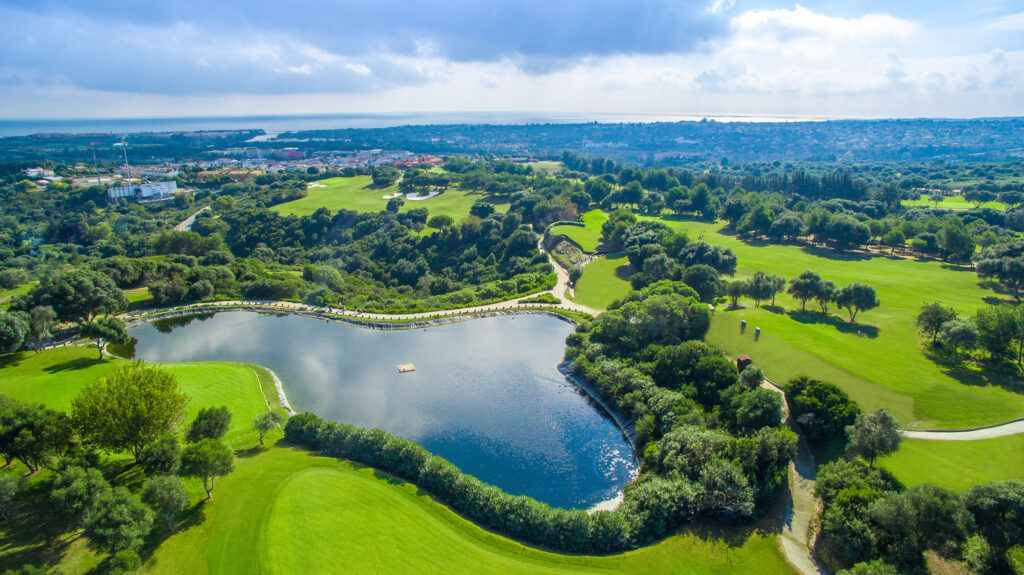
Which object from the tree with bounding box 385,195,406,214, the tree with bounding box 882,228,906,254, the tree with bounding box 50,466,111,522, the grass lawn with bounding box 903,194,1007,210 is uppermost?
the grass lawn with bounding box 903,194,1007,210

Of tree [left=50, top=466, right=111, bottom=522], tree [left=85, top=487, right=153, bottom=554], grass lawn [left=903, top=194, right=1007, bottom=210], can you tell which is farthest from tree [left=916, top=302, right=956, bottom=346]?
grass lawn [left=903, top=194, right=1007, bottom=210]

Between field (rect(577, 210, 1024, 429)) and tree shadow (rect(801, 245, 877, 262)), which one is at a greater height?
tree shadow (rect(801, 245, 877, 262))

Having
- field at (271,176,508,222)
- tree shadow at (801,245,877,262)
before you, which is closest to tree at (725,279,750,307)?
tree shadow at (801,245,877,262)

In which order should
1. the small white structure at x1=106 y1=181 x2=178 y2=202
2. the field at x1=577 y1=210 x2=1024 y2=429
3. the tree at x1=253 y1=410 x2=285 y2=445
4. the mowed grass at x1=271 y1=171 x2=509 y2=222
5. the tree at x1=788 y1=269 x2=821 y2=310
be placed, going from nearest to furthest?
the field at x1=577 y1=210 x2=1024 y2=429, the tree at x1=253 y1=410 x2=285 y2=445, the tree at x1=788 y1=269 x2=821 y2=310, the mowed grass at x1=271 y1=171 x2=509 y2=222, the small white structure at x1=106 y1=181 x2=178 y2=202

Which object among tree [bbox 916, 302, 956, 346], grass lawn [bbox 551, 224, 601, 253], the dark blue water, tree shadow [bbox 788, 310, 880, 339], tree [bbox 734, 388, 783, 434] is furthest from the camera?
grass lawn [bbox 551, 224, 601, 253]

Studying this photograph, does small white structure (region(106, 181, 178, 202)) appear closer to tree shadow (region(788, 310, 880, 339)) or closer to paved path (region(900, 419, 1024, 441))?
tree shadow (region(788, 310, 880, 339))

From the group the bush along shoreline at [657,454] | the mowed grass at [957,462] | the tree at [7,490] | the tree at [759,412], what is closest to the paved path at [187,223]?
the bush along shoreline at [657,454]

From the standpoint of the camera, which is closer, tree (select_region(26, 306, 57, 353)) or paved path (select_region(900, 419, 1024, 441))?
paved path (select_region(900, 419, 1024, 441))

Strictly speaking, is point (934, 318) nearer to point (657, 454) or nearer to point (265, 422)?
point (657, 454)
